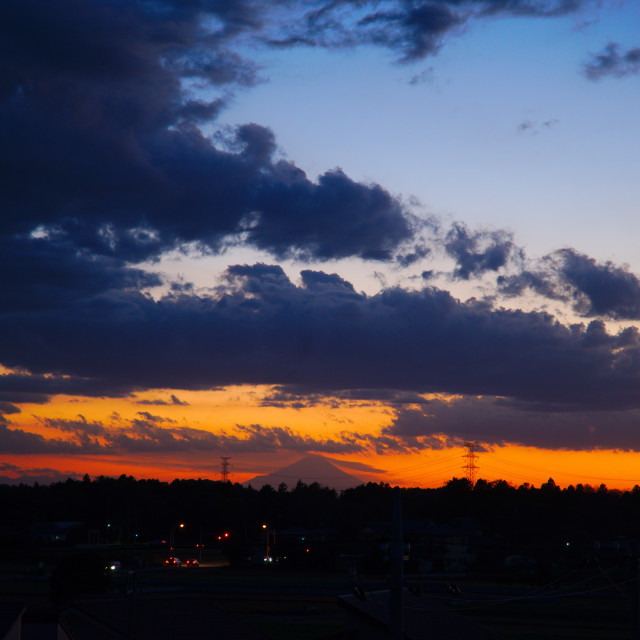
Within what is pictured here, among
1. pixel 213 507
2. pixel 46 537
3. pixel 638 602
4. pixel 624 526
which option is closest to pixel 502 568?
pixel 624 526

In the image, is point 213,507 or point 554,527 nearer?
point 554,527

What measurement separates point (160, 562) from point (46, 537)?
40.5m

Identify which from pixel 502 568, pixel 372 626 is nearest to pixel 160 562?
pixel 502 568

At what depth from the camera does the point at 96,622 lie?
3288 centimetres

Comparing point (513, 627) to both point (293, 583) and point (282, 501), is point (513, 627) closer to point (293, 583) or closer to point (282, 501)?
point (293, 583)

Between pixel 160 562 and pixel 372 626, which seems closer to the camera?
pixel 372 626

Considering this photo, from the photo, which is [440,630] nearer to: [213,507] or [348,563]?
[348,563]

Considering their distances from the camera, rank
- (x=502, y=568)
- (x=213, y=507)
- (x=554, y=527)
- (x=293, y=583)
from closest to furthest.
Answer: (x=293, y=583) < (x=502, y=568) < (x=554, y=527) < (x=213, y=507)

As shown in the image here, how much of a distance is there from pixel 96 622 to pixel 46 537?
422 ft

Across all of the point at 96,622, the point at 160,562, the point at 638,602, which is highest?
the point at 638,602

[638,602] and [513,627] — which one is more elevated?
[638,602]

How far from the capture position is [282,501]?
189 meters

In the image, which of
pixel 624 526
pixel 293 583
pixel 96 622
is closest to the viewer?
pixel 96 622

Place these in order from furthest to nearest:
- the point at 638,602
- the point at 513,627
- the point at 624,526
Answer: the point at 624,526 < the point at 513,627 < the point at 638,602
